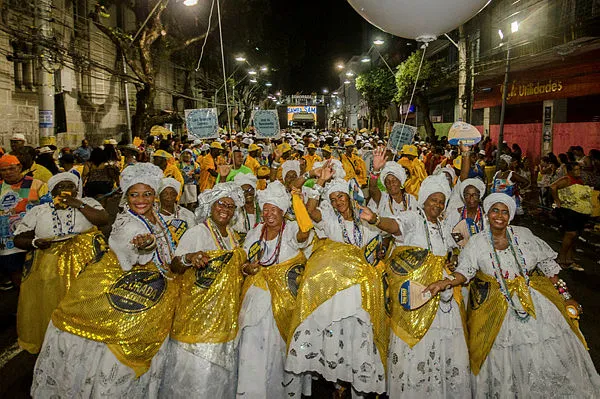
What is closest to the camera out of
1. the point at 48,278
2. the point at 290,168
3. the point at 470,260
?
the point at 470,260

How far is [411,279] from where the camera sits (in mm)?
3641

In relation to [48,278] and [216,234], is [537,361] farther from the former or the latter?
[48,278]

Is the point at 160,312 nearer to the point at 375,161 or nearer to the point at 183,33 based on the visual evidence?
the point at 375,161

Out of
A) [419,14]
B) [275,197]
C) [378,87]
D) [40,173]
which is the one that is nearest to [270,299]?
[275,197]

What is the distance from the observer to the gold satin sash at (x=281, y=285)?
3.64 metres

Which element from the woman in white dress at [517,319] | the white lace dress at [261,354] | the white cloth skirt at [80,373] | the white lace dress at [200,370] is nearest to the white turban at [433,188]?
the woman in white dress at [517,319]

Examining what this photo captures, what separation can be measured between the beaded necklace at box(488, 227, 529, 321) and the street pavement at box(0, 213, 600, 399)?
1.89m

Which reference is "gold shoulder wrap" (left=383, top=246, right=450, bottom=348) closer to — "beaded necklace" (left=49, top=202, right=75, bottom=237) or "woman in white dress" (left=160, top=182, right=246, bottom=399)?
"woman in white dress" (left=160, top=182, right=246, bottom=399)

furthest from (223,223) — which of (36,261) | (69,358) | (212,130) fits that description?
(212,130)

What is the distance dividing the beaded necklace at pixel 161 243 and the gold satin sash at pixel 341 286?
110 centimetres

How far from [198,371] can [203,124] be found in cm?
592

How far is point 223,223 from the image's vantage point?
3.82m

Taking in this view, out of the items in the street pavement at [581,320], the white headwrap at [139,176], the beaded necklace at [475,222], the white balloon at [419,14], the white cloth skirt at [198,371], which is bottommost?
the street pavement at [581,320]

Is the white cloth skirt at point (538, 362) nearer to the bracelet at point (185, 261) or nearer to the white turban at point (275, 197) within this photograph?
the white turban at point (275, 197)
